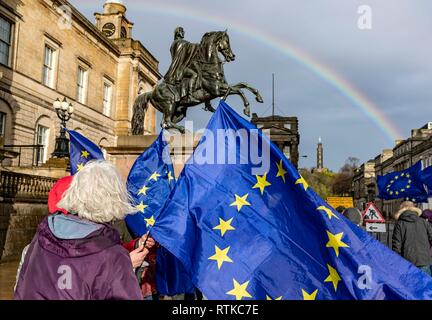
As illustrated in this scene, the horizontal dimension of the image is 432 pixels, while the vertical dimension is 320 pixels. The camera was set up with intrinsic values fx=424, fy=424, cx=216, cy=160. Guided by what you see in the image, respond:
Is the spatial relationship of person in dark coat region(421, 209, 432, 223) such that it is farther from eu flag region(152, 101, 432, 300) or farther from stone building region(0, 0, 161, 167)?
stone building region(0, 0, 161, 167)

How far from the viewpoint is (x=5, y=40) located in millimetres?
23203

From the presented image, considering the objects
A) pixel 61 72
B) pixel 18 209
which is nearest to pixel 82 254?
pixel 18 209

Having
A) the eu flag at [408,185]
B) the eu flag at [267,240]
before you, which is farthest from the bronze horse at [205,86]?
the eu flag at [408,185]

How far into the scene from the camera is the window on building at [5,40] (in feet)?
75.3

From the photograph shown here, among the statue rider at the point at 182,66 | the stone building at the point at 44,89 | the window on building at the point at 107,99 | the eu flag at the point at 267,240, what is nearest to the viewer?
the eu flag at the point at 267,240

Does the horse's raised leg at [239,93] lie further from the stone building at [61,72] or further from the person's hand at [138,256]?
the stone building at [61,72]

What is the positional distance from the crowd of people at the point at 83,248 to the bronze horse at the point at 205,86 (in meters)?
8.04

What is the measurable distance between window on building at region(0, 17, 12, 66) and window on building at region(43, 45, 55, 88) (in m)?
3.96

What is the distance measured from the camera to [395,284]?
9.93 ft

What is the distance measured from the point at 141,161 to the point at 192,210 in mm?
2538

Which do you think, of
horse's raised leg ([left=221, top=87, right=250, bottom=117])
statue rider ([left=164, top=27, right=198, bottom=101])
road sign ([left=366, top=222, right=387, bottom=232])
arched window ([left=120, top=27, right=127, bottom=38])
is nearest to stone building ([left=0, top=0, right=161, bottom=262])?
arched window ([left=120, top=27, right=127, bottom=38])

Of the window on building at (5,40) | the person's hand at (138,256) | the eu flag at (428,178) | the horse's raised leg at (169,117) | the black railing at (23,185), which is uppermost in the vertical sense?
the window on building at (5,40)

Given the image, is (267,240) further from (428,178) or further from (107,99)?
(107,99)
